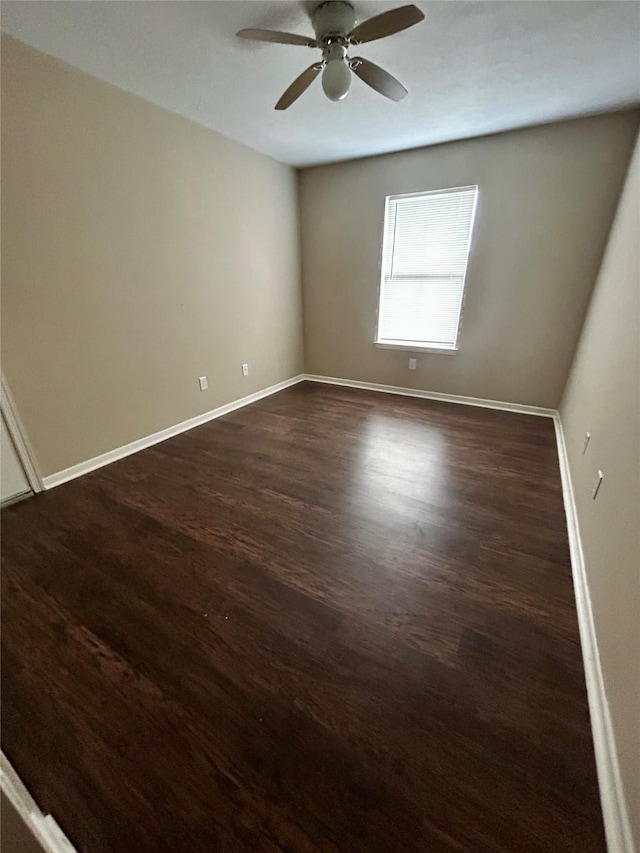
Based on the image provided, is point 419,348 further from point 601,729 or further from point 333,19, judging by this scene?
point 601,729

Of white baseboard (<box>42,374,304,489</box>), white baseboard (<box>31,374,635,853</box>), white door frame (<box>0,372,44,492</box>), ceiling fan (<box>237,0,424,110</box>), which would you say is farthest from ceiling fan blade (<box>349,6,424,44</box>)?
white baseboard (<box>42,374,304,489</box>)

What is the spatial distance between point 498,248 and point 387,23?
228 centimetres

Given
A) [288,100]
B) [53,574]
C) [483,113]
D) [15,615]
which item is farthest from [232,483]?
[483,113]

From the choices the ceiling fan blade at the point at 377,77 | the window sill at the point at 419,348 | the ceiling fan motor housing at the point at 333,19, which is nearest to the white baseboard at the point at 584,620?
the window sill at the point at 419,348

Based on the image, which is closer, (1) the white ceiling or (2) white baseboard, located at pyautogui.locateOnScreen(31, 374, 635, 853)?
(2) white baseboard, located at pyautogui.locateOnScreen(31, 374, 635, 853)

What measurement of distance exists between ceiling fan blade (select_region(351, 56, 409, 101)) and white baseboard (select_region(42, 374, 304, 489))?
9.01 feet

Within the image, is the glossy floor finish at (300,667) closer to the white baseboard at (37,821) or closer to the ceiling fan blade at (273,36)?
the white baseboard at (37,821)

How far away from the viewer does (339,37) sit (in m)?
1.65

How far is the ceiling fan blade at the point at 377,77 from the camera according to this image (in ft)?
5.69

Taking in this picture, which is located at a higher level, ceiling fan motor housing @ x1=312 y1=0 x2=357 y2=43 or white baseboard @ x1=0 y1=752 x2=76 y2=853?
ceiling fan motor housing @ x1=312 y1=0 x2=357 y2=43

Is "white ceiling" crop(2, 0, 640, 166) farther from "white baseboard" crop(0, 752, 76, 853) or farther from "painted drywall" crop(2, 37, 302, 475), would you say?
"white baseboard" crop(0, 752, 76, 853)

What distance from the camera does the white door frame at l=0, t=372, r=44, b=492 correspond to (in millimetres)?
2098

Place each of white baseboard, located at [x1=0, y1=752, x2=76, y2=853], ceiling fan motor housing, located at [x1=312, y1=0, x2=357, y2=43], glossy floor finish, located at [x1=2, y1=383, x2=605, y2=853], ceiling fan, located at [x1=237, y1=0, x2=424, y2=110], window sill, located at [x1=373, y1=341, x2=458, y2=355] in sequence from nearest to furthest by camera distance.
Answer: white baseboard, located at [x1=0, y1=752, x2=76, y2=853] → glossy floor finish, located at [x1=2, y1=383, x2=605, y2=853] → ceiling fan, located at [x1=237, y1=0, x2=424, y2=110] → ceiling fan motor housing, located at [x1=312, y1=0, x2=357, y2=43] → window sill, located at [x1=373, y1=341, x2=458, y2=355]

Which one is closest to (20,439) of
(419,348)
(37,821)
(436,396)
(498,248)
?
(37,821)
